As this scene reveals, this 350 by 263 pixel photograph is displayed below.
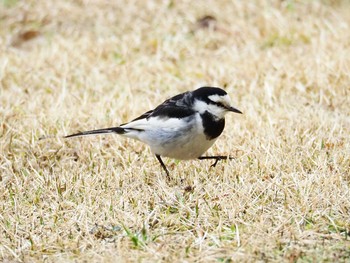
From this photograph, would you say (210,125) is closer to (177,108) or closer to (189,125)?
(189,125)

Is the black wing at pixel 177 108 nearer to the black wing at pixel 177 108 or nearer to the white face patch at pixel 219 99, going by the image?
the black wing at pixel 177 108

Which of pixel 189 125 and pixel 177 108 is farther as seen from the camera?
pixel 177 108

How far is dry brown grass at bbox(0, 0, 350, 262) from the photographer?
170 inches

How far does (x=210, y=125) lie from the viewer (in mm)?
5250

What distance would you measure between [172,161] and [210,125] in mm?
796

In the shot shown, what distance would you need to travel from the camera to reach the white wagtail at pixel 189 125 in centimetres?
525

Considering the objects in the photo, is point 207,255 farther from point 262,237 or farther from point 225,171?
point 225,171

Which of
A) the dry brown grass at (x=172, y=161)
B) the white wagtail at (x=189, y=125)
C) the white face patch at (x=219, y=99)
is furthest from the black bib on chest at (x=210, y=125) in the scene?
the dry brown grass at (x=172, y=161)

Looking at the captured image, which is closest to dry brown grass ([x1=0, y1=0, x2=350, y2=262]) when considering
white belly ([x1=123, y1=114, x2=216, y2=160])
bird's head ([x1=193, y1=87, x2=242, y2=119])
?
white belly ([x1=123, y1=114, x2=216, y2=160])

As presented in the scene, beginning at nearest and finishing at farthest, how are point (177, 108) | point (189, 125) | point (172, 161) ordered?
point (189, 125) < point (177, 108) < point (172, 161)

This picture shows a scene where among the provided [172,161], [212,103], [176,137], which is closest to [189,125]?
[176,137]

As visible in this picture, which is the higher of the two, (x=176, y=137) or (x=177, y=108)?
(x=177, y=108)

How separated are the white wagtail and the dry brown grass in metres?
0.22

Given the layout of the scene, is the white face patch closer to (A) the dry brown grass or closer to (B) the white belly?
(B) the white belly
